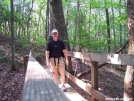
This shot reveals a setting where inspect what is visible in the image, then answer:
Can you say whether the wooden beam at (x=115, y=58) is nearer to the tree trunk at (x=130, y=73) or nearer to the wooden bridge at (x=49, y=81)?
the wooden bridge at (x=49, y=81)

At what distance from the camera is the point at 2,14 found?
19844 mm

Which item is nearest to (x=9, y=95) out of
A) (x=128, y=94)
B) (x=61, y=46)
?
(x=61, y=46)

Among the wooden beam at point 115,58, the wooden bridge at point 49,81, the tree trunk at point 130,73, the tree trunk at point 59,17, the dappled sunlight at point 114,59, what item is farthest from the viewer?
the tree trunk at point 59,17

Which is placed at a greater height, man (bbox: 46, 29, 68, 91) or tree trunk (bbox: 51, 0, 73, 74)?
tree trunk (bbox: 51, 0, 73, 74)

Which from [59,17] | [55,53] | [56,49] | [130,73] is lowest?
[130,73]

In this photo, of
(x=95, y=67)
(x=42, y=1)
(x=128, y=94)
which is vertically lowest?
(x=128, y=94)

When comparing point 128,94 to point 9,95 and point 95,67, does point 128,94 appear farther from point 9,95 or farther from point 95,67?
point 9,95

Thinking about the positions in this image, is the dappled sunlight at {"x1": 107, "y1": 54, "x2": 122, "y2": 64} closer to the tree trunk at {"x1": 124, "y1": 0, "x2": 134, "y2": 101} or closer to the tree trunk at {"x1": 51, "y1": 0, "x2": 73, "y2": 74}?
the tree trunk at {"x1": 124, "y1": 0, "x2": 134, "y2": 101}

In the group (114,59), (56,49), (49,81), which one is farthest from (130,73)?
(49,81)

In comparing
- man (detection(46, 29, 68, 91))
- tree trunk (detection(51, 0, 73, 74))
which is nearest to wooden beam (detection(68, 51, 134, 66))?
man (detection(46, 29, 68, 91))

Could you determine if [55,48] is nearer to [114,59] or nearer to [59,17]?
[114,59]

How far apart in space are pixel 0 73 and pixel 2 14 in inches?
404

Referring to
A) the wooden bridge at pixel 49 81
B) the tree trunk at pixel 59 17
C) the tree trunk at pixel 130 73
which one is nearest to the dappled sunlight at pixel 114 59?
the wooden bridge at pixel 49 81

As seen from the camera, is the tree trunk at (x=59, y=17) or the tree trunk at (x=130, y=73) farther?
the tree trunk at (x=59, y=17)
